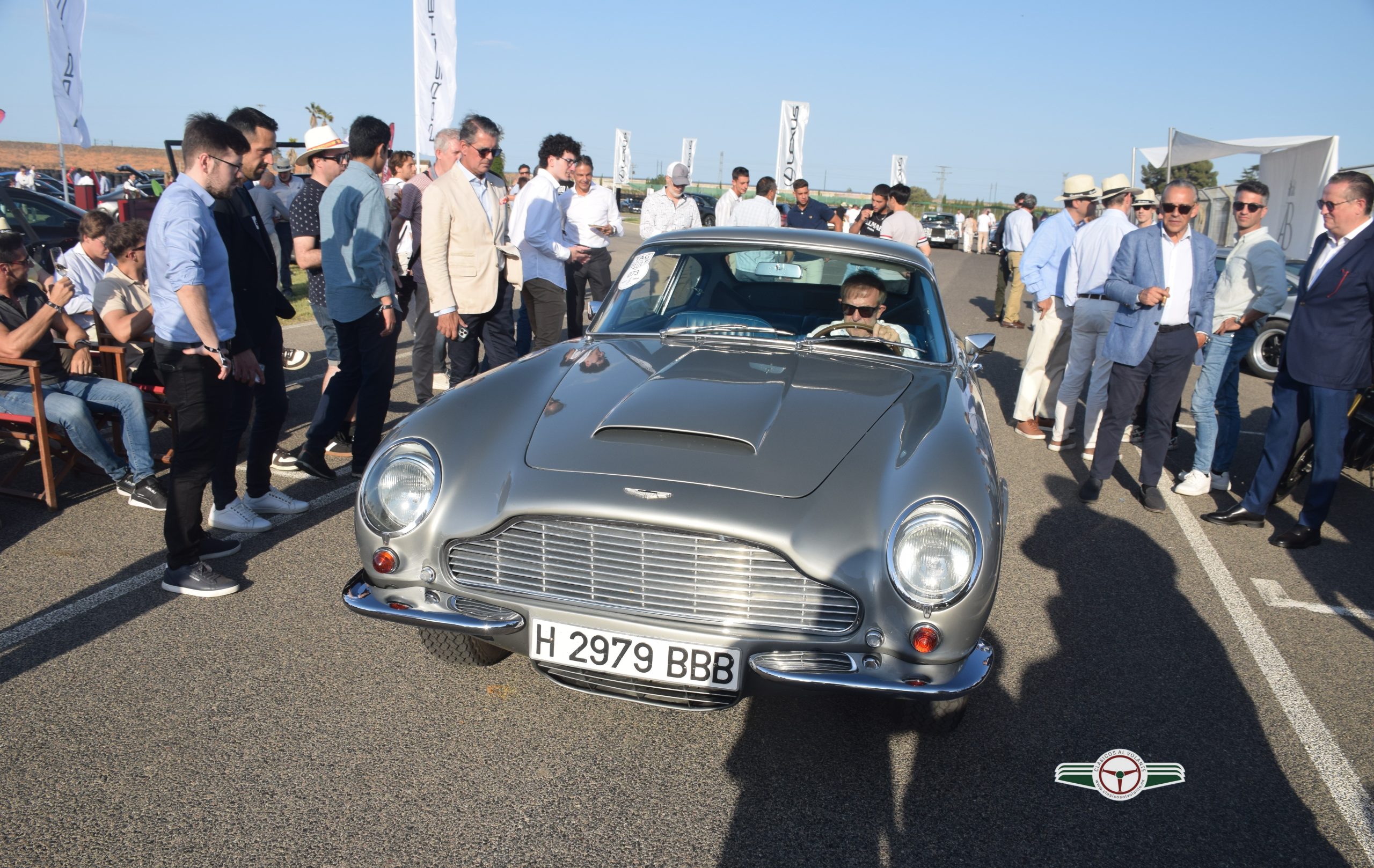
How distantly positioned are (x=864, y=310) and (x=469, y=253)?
2.69 meters

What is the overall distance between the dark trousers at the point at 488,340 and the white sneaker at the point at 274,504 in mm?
1384

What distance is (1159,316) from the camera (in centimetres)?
561

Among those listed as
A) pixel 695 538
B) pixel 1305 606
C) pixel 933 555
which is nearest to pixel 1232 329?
pixel 1305 606

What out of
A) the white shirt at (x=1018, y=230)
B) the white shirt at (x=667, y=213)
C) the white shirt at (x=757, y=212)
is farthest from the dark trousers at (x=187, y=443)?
the white shirt at (x=1018, y=230)

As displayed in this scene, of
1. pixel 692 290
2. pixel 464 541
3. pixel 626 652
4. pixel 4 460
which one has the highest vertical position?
pixel 692 290

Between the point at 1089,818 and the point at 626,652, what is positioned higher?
the point at 626,652

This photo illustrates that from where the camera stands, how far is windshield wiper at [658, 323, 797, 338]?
13.3 ft

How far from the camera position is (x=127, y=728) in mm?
2869

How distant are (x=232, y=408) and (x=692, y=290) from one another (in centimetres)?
227

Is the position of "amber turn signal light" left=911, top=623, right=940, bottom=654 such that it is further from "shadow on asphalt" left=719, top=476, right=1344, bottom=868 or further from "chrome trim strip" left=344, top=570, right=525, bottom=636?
"chrome trim strip" left=344, top=570, right=525, bottom=636

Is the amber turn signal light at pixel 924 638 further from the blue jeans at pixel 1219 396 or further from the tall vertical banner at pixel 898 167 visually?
the tall vertical banner at pixel 898 167

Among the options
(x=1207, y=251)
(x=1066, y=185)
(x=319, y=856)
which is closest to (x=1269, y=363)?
(x=1066, y=185)

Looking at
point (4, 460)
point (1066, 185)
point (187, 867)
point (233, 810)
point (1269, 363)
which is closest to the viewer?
point (187, 867)

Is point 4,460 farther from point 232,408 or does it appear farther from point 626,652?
point 626,652
